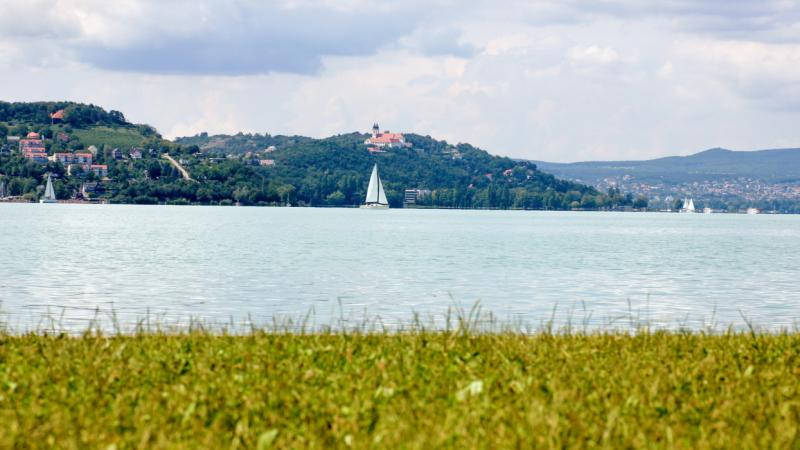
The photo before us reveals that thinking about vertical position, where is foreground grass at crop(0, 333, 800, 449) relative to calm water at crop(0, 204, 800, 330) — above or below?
→ above

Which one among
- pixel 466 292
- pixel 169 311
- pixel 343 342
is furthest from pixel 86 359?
pixel 466 292

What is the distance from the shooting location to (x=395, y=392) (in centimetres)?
1226

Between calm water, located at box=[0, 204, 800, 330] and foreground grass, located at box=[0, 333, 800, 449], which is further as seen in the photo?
calm water, located at box=[0, 204, 800, 330]

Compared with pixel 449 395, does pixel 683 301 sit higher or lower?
lower

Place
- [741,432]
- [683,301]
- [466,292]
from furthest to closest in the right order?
[466,292]
[683,301]
[741,432]

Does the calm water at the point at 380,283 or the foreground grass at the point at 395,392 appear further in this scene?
the calm water at the point at 380,283

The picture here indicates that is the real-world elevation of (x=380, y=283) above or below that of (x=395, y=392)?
below

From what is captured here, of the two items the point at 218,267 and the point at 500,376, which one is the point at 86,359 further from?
the point at 218,267

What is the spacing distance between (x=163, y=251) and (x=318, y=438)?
67.8 meters

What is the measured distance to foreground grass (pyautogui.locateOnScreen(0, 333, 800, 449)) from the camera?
10242 millimetres

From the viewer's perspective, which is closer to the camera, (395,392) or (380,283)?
(395,392)

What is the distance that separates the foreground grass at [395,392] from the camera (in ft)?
33.6

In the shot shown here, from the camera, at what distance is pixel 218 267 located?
5869 centimetres

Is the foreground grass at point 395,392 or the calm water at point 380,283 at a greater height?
the foreground grass at point 395,392
